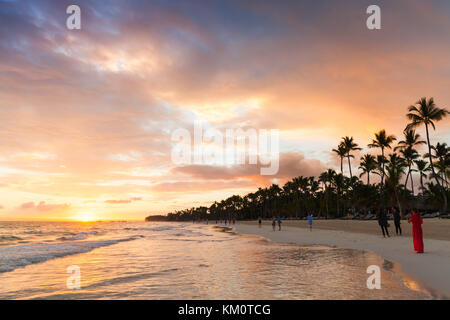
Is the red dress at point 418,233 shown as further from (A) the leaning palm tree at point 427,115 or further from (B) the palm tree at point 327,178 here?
(B) the palm tree at point 327,178

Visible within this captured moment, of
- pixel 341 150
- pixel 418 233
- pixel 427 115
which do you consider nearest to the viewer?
pixel 418 233

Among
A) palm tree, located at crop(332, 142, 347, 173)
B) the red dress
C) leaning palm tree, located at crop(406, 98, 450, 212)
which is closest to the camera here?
the red dress

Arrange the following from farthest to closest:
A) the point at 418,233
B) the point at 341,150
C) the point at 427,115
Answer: the point at 341,150 → the point at 427,115 → the point at 418,233

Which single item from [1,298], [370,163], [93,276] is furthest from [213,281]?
[370,163]

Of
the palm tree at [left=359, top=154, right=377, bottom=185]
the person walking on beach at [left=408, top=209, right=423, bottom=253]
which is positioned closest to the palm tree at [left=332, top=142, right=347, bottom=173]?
the palm tree at [left=359, top=154, right=377, bottom=185]

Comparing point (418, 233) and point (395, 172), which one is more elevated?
point (395, 172)

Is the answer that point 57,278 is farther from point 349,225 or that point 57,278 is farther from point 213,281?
point 349,225

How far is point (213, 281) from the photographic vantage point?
28.9 ft

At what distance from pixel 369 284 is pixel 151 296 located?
5.66 metres

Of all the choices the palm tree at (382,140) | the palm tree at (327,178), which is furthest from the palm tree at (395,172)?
the palm tree at (327,178)

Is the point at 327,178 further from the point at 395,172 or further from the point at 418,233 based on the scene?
the point at 418,233

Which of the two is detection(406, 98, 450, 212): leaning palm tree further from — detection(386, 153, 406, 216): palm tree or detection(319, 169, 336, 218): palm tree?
detection(319, 169, 336, 218): palm tree

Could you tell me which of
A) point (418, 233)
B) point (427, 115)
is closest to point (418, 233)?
point (418, 233)
